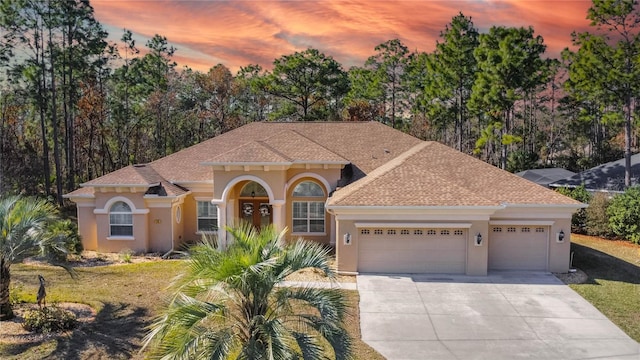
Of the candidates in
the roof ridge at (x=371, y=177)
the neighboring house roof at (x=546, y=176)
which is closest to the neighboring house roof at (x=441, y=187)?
the roof ridge at (x=371, y=177)

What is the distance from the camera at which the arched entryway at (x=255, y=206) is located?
70.1 ft

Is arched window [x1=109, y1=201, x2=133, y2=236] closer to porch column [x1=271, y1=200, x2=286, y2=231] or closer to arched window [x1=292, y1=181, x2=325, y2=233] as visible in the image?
porch column [x1=271, y1=200, x2=286, y2=231]

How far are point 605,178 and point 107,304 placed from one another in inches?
1196

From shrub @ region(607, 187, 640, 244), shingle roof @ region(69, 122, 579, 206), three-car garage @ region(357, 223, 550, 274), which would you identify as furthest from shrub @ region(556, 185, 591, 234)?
three-car garage @ region(357, 223, 550, 274)

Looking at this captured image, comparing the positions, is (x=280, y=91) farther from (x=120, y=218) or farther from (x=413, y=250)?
(x=413, y=250)

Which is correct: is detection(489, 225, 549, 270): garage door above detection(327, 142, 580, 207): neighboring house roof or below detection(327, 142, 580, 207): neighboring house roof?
below

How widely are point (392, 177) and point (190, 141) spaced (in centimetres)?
3501

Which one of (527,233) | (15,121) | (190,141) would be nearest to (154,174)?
(527,233)

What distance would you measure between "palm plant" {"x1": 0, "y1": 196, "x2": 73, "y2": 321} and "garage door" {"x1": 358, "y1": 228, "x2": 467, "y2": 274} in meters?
9.42

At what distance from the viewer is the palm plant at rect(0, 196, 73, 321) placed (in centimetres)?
1033

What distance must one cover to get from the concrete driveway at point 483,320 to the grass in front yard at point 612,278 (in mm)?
450

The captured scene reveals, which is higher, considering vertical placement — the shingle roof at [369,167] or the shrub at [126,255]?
the shingle roof at [369,167]

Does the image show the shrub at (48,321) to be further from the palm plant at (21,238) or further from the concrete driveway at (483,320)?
the concrete driveway at (483,320)

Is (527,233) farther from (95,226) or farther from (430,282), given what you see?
→ (95,226)
